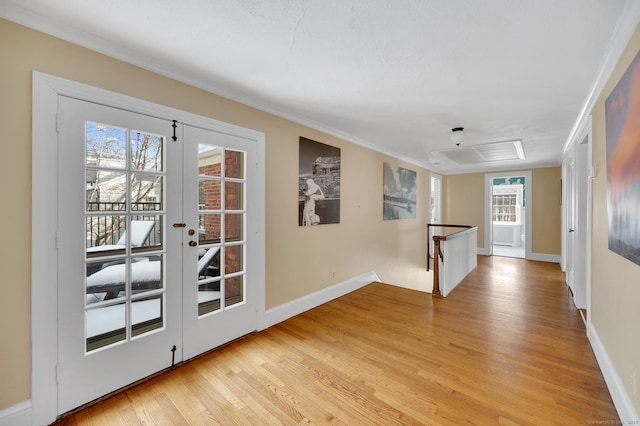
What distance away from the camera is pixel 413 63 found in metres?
2.01

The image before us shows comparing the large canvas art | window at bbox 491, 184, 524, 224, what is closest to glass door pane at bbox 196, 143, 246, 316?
Result: the large canvas art

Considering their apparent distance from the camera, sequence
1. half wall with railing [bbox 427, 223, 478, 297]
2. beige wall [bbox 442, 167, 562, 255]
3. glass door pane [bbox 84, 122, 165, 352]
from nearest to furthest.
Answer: glass door pane [bbox 84, 122, 165, 352] < half wall with railing [bbox 427, 223, 478, 297] < beige wall [bbox 442, 167, 562, 255]

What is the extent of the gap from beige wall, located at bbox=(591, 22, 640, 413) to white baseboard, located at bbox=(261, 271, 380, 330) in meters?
2.59

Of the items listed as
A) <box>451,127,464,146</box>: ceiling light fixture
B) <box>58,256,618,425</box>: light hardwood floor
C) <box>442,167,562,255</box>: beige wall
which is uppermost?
<box>451,127,464,146</box>: ceiling light fixture

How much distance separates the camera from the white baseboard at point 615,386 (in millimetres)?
1509

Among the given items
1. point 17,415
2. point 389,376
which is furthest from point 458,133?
point 17,415

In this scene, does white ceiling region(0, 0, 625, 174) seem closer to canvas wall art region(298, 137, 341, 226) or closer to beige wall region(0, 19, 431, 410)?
beige wall region(0, 19, 431, 410)

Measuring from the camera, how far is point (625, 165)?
1555 millimetres

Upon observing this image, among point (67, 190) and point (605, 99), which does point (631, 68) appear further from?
point (67, 190)

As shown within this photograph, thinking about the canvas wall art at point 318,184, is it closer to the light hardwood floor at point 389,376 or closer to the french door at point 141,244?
the french door at point 141,244

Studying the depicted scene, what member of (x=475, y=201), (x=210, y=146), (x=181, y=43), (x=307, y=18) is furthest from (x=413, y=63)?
(x=475, y=201)

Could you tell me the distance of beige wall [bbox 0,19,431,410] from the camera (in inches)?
59.8

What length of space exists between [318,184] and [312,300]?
1497mm

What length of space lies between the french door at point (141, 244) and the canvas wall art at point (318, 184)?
2.71ft
